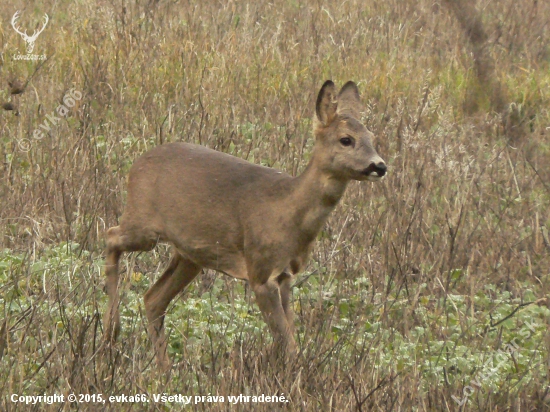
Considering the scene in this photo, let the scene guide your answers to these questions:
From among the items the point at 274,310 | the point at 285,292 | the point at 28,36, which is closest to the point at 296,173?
the point at 285,292

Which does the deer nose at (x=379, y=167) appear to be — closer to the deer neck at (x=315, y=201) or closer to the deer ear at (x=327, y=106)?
the deer neck at (x=315, y=201)

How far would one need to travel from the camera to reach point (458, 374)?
4930 mm

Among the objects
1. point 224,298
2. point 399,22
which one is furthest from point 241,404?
point 399,22

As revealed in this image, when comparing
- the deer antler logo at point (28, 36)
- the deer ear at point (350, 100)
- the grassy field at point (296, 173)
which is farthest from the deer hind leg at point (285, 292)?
the deer antler logo at point (28, 36)

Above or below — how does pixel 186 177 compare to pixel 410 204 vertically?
above

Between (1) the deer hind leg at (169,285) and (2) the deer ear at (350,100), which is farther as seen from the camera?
(1) the deer hind leg at (169,285)

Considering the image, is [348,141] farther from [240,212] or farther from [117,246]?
[117,246]

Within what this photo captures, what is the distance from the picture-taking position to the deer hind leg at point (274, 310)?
4848 mm

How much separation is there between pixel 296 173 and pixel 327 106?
2593 mm

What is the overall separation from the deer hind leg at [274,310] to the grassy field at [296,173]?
0.09 m

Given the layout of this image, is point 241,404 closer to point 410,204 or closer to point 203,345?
point 203,345

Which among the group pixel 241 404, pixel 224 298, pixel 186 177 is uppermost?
pixel 186 177

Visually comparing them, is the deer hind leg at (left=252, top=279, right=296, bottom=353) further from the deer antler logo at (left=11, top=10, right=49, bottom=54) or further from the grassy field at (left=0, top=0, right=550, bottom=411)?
the deer antler logo at (left=11, top=10, right=49, bottom=54)

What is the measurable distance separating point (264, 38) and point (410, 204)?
3982 millimetres
